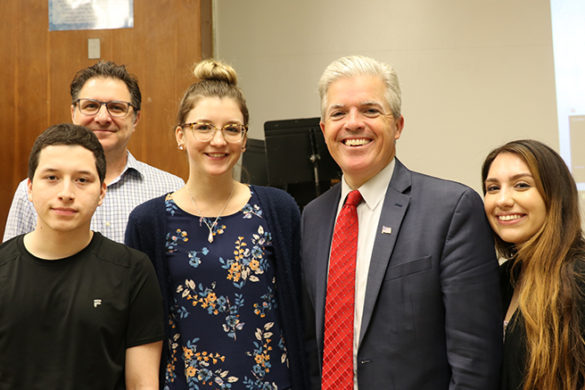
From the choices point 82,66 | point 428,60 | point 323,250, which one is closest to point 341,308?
point 323,250

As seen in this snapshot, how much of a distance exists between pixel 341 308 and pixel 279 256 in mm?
327

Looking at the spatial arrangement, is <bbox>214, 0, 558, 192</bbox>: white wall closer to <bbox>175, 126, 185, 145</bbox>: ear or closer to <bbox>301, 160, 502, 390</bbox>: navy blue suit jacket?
<bbox>175, 126, 185, 145</bbox>: ear

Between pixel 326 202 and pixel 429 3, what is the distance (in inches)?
130

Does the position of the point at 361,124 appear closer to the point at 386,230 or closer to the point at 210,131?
the point at 386,230

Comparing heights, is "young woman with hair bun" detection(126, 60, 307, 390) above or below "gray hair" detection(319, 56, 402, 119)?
below

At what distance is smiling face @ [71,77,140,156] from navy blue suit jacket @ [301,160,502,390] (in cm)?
118

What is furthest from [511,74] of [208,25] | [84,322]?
[84,322]

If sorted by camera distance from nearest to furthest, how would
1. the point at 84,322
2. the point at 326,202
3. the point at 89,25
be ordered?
the point at 84,322, the point at 326,202, the point at 89,25

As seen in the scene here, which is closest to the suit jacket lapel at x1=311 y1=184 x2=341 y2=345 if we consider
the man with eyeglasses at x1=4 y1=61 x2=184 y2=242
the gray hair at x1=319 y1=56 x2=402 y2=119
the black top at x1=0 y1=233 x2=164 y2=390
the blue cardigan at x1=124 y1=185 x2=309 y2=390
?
the blue cardigan at x1=124 y1=185 x2=309 y2=390

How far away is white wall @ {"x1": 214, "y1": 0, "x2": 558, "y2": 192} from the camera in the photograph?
14.5ft

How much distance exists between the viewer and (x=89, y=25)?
143 inches

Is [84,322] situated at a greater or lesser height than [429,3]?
lesser

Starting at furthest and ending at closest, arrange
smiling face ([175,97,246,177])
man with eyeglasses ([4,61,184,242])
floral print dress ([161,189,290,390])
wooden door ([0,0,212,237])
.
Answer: wooden door ([0,0,212,237])
man with eyeglasses ([4,61,184,242])
smiling face ([175,97,246,177])
floral print dress ([161,189,290,390])

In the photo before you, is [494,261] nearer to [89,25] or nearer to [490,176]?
[490,176]
